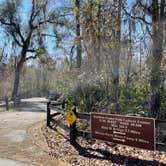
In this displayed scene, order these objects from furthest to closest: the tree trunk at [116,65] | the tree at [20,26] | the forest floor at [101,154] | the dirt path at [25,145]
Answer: the tree at [20,26] → the tree trunk at [116,65] → the dirt path at [25,145] → the forest floor at [101,154]

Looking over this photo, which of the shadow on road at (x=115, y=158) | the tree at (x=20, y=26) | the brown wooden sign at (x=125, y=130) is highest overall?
the tree at (x=20, y=26)

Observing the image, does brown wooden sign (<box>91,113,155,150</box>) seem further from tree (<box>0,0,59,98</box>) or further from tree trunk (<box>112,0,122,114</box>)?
tree (<box>0,0,59,98</box>)

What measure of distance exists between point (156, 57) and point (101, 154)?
13.0 feet

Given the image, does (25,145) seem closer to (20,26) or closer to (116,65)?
(116,65)

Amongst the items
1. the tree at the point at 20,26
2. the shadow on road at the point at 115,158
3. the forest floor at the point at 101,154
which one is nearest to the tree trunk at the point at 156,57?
the forest floor at the point at 101,154

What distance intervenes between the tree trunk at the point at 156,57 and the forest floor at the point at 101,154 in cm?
229

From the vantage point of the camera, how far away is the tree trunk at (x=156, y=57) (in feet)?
35.0

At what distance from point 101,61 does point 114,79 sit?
35.8 inches

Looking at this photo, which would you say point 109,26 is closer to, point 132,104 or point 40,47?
point 132,104

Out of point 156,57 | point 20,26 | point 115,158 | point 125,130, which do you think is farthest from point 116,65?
point 20,26

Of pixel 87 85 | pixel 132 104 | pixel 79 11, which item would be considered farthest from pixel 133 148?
pixel 79 11

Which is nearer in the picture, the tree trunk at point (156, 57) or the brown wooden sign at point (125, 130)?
the brown wooden sign at point (125, 130)

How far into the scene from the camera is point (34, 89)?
241ft

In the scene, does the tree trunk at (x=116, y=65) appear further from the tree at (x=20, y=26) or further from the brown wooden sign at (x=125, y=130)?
the tree at (x=20, y=26)
